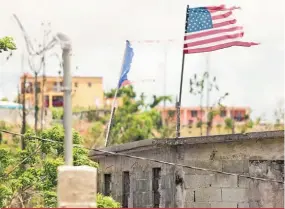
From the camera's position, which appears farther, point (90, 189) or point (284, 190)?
point (284, 190)

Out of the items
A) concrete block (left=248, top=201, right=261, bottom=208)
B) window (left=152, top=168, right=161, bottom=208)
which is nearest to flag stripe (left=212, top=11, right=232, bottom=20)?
window (left=152, top=168, right=161, bottom=208)

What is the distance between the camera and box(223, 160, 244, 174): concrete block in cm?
2014

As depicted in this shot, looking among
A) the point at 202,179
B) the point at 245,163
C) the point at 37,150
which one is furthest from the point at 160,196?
the point at 37,150

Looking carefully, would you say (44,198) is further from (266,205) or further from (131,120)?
(131,120)

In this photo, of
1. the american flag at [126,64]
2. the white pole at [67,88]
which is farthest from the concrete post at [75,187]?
the american flag at [126,64]

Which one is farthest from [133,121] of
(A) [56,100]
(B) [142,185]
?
(B) [142,185]

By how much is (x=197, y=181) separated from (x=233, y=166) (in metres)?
1.14

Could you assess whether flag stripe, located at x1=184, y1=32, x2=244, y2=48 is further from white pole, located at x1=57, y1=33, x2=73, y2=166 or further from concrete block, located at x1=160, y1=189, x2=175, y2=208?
white pole, located at x1=57, y1=33, x2=73, y2=166

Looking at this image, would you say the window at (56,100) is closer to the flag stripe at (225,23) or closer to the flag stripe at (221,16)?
the flag stripe at (221,16)

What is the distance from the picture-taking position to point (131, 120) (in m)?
81.7

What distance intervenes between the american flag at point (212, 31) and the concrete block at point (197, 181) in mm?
2951

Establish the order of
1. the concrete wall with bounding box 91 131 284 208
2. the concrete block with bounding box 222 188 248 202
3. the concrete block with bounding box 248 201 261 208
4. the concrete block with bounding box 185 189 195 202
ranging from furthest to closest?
the concrete block with bounding box 185 189 195 202
the concrete block with bounding box 222 188 248 202
the concrete block with bounding box 248 201 261 208
the concrete wall with bounding box 91 131 284 208

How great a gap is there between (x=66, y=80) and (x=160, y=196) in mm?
9032

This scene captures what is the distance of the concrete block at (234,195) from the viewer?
2002cm
